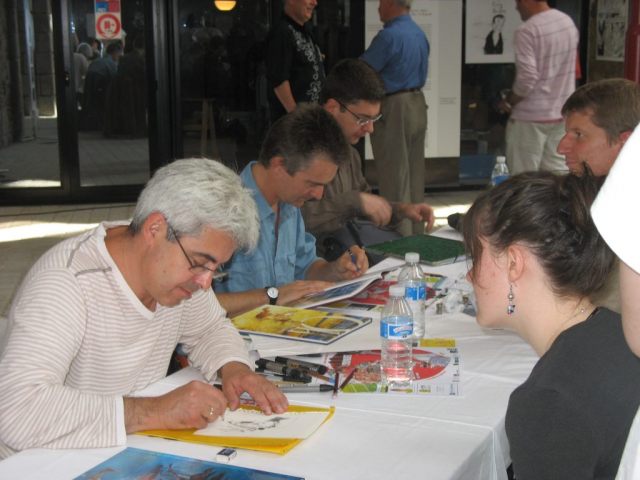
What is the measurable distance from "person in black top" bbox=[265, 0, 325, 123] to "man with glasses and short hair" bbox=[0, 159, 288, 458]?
3.38m

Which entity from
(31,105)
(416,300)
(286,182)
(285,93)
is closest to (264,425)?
(416,300)

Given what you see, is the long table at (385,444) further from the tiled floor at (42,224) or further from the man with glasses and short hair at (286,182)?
the tiled floor at (42,224)

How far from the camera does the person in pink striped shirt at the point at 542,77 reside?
18.3 feet

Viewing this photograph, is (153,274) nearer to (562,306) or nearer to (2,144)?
(562,306)

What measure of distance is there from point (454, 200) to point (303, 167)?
17.2 feet

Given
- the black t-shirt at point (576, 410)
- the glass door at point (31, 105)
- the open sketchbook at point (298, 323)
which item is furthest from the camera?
the glass door at point (31, 105)

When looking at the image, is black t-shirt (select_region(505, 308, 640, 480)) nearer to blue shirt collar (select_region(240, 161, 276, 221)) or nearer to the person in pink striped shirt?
blue shirt collar (select_region(240, 161, 276, 221))

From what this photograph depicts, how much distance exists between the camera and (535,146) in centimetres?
567

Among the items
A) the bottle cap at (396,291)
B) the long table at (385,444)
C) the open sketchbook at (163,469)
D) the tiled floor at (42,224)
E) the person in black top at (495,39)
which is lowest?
the tiled floor at (42,224)

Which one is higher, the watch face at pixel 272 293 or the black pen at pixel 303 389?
the watch face at pixel 272 293

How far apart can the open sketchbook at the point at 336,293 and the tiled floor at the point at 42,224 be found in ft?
10.0

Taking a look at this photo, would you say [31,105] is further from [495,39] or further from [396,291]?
[396,291]

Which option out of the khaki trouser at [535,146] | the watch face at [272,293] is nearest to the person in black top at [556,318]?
the watch face at [272,293]

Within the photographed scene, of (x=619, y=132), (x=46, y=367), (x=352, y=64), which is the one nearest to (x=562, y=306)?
(x=46, y=367)
